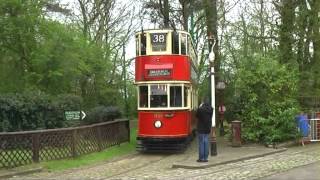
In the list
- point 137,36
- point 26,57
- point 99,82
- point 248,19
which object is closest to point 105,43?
point 99,82

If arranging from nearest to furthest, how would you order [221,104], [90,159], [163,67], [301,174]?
[301,174] → [90,159] → [163,67] → [221,104]

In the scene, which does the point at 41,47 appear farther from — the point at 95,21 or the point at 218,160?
the point at 95,21

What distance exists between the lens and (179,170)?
57.2ft

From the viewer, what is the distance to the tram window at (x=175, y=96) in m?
22.5

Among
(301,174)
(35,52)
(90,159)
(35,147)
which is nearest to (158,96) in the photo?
(90,159)

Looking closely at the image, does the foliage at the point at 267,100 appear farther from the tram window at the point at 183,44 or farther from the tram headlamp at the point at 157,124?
the tram headlamp at the point at 157,124

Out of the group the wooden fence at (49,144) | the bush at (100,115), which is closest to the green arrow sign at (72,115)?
the wooden fence at (49,144)

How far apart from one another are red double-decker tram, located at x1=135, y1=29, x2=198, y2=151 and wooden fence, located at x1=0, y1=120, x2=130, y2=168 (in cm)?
168

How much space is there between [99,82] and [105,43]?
759 cm

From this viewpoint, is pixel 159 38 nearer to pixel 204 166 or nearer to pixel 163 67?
pixel 163 67

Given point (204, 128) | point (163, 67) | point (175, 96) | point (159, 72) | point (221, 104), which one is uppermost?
point (163, 67)

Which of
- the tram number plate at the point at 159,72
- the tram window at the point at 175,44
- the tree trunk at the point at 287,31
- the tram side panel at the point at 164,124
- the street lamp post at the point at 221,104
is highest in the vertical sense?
the tree trunk at the point at 287,31

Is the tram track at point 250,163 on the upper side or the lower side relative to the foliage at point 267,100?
lower

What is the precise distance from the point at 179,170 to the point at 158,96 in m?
5.47
